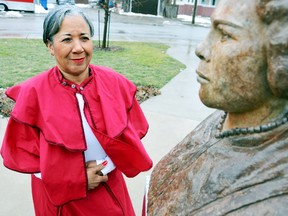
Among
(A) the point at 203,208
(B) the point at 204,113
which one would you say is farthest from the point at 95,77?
(B) the point at 204,113

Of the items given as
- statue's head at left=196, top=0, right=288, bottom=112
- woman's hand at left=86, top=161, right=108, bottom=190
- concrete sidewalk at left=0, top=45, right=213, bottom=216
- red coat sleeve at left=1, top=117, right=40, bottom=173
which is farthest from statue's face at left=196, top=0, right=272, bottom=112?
concrete sidewalk at left=0, top=45, right=213, bottom=216

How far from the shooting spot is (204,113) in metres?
5.13

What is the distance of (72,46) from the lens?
75.4 inches

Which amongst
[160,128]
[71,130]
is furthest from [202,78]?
[160,128]

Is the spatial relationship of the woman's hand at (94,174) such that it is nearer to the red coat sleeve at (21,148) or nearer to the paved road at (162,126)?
the red coat sleeve at (21,148)

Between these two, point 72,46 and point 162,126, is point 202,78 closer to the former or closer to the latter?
point 72,46

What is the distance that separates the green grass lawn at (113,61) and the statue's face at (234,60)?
514 centimetres

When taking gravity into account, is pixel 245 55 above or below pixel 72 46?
above

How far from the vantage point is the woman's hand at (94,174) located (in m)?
2.01

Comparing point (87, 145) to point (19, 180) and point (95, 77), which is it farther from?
point (19, 180)

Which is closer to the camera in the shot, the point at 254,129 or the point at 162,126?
the point at 254,129

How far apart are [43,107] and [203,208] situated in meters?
1.17

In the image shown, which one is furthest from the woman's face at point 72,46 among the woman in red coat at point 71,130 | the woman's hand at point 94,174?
the woman's hand at point 94,174

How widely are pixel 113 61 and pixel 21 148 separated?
20.2ft
